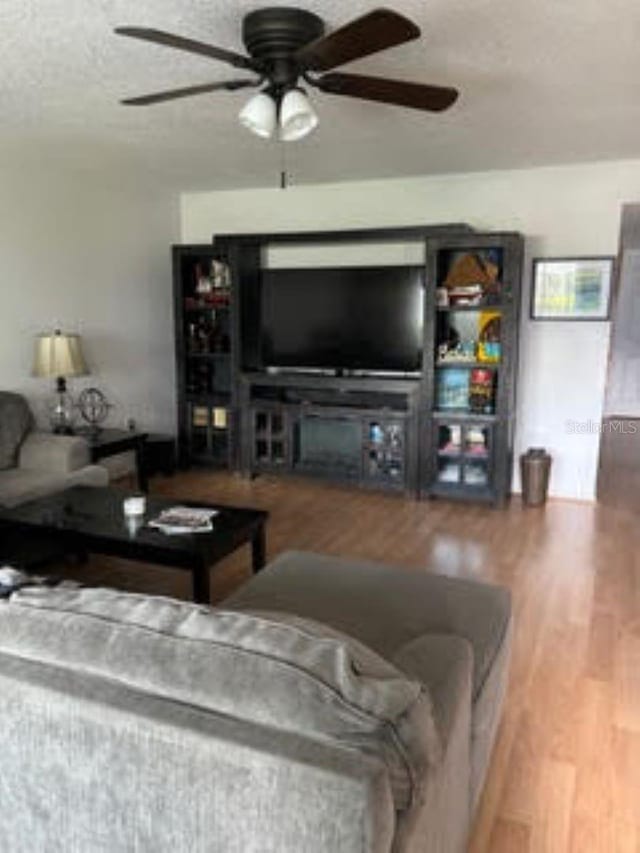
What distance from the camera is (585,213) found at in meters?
4.29

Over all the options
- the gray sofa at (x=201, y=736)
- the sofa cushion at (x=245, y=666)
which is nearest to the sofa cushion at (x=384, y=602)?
the gray sofa at (x=201, y=736)

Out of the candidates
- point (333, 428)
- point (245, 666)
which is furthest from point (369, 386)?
point (245, 666)

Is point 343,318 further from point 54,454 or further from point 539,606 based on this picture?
point 539,606

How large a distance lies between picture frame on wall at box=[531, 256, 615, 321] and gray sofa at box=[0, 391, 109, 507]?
10.0ft

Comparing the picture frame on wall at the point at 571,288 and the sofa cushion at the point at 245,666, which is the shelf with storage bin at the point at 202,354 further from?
the sofa cushion at the point at 245,666

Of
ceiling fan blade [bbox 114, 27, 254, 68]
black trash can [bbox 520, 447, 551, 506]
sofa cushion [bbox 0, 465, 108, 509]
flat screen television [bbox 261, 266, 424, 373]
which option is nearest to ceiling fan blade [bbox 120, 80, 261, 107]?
ceiling fan blade [bbox 114, 27, 254, 68]

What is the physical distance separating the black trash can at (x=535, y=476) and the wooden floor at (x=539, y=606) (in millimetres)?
108

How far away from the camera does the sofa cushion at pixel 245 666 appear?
0.92m

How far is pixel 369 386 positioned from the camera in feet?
15.3

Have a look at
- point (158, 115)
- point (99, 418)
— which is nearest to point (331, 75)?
point (158, 115)

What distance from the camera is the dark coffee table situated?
2.51 metres

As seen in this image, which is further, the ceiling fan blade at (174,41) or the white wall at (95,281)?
the white wall at (95,281)

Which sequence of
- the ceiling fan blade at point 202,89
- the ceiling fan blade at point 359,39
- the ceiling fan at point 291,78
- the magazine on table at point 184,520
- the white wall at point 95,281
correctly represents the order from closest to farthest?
the ceiling fan blade at point 359,39
the ceiling fan at point 291,78
the ceiling fan blade at point 202,89
the magazine on table at point 184,520
the white wall at point 95,281

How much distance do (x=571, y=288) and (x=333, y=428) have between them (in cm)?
190
